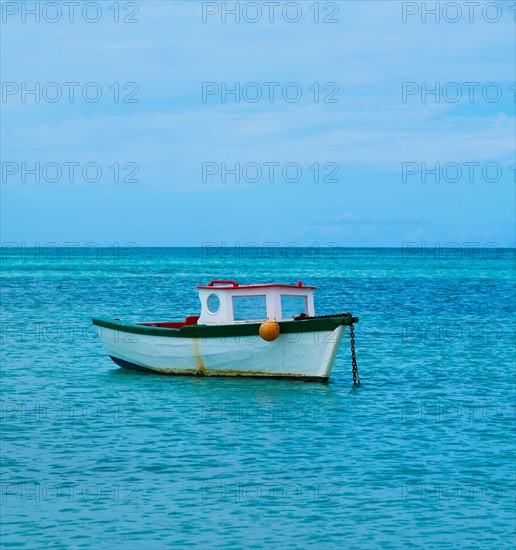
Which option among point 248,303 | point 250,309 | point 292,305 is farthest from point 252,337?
point 292,305

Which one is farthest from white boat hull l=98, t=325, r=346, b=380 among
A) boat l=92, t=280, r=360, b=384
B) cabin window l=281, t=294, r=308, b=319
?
cabin window l=281, t=294, r=308, b=319

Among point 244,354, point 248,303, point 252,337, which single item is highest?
point 248,303

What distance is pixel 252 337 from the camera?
24.5 metres

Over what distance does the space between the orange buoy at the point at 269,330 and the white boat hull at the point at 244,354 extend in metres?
0.37

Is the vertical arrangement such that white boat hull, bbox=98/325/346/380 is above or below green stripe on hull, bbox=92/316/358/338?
below

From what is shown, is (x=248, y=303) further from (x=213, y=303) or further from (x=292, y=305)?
(x=292, y=305)

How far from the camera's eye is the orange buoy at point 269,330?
23828mm

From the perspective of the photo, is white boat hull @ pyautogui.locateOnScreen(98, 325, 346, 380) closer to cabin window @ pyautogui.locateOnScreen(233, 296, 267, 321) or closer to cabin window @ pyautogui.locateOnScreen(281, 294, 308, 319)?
cabin window @ pyautogui.locateOnScreen(233, 296, 267, 321)

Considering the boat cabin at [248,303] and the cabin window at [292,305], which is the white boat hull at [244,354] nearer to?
the boat cabin at [248,303]

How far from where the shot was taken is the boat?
942 inches

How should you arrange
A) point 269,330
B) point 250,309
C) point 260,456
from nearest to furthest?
point 260,456 → point 269,330 → point 250,309

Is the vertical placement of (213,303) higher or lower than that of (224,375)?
higher

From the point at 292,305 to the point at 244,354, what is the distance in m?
1.96

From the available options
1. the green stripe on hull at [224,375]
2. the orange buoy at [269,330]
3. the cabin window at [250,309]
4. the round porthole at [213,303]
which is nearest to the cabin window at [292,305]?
the cabin window at [250,309]
